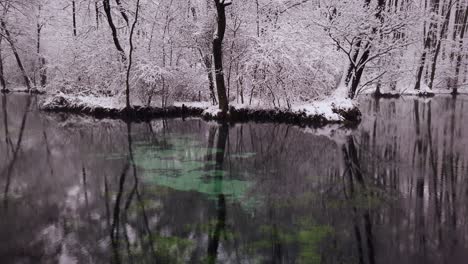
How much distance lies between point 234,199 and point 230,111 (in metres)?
11.2

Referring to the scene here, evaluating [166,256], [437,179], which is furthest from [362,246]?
[437,179]

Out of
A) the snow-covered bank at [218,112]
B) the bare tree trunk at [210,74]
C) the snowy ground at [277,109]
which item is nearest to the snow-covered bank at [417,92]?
the snowy ground at [277,109]

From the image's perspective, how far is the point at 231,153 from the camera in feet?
36.4

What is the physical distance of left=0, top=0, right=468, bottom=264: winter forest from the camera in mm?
5324

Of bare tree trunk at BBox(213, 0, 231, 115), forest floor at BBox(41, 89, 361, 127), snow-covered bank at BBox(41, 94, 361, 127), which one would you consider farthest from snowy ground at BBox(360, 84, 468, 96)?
bare tree trunk at BBox(213, 0, 231, 115)

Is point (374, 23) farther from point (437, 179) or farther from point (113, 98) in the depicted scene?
point (113, 98)

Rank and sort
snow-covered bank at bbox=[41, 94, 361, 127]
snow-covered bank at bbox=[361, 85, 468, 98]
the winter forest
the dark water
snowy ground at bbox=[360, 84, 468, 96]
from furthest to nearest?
snowy ground at bbox=[360, 84, 468, 96]
snow-covered bank at bbox=[361, 85, 468, 98]
snow-covered bank at bbox=[41, 94, 361, 127]
the winter forest
the dark water

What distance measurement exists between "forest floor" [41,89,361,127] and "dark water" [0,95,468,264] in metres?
3.82

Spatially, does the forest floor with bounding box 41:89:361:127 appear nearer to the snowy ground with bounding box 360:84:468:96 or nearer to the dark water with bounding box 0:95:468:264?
the dark water with bounding box 0:95:468:264

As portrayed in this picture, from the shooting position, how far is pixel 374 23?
18.5 metres

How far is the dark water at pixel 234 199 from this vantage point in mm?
5059

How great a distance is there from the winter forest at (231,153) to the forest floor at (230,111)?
0.30 feet

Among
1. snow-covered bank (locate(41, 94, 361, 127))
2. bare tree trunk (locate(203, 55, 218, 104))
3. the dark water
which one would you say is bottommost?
the dark water

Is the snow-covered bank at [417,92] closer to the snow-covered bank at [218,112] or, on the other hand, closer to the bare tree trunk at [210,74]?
the snow-covered bank at [218,112]
